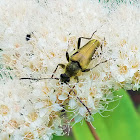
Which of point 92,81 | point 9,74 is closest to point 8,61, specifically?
point 9,74

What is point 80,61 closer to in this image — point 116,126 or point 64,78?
point 64,78

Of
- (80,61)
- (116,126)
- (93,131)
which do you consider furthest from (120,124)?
(80,61)

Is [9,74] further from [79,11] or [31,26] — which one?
[79,11]

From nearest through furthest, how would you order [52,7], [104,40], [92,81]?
1. [92,81]
2. [104,40]
3. [52,7]

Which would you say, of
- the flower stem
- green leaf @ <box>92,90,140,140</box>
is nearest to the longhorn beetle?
the flower stem

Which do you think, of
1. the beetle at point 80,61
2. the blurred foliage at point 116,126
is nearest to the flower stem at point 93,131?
the blurred foliage at point 116,126

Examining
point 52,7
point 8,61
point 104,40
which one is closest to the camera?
point 104,40

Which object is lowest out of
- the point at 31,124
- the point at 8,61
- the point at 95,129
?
the point at 95,129

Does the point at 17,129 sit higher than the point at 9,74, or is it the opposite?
the point at 9,74
